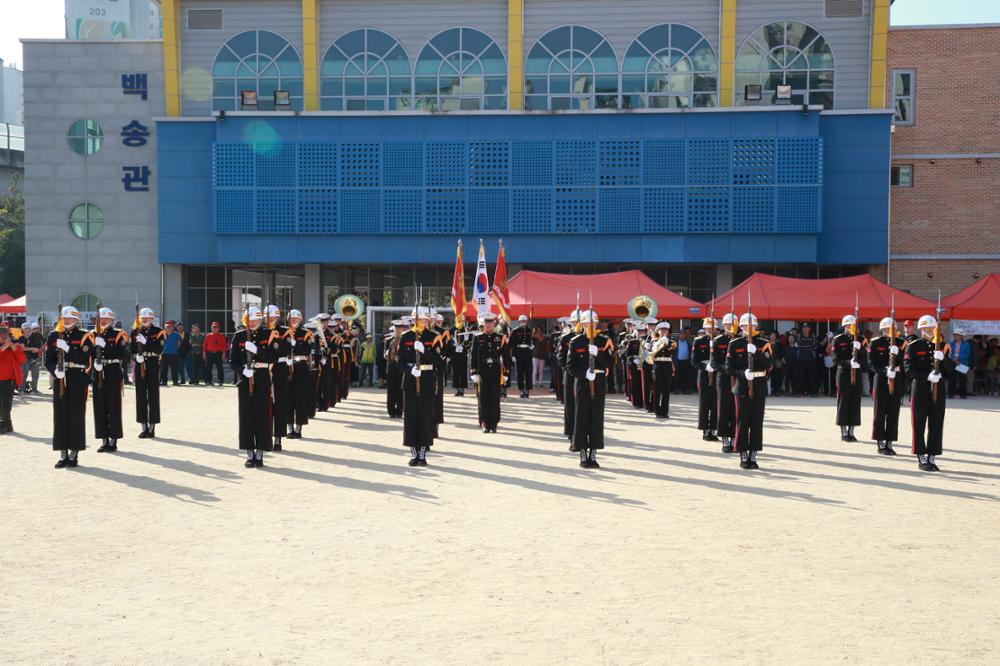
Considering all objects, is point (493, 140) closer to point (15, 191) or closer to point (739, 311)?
point (739, 311)

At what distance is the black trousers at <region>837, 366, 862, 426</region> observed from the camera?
1603 centimetres

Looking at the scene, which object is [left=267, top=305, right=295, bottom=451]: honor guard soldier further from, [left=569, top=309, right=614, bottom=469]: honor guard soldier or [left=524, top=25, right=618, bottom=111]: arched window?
[left=524, top=25, right=618, bottom=111]: arched window

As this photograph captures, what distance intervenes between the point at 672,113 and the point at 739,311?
33.1 feet

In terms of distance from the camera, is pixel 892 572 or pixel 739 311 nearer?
pixel 892 572

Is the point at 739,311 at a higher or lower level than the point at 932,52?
lower

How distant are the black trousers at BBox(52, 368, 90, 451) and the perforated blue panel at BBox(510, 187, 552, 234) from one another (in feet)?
71.2

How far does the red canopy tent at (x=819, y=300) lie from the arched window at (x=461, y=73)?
40.2 feet

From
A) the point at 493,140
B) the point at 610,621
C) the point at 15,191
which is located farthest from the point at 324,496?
the point at 15,191

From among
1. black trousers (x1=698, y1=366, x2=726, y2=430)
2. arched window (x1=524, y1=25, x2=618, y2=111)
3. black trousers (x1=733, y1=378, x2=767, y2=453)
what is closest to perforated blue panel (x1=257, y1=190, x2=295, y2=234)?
arched window (x1=524, y1=25, x2=618, y2=111)

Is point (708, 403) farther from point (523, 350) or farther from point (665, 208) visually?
point (665, 208)

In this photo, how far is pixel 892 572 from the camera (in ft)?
24.9

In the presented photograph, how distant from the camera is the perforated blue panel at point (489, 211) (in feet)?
111

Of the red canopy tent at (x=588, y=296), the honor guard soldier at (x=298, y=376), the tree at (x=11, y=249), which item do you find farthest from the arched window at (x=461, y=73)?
the tree at (x=11, y=249)

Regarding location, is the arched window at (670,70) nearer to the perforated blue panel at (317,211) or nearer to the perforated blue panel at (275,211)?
the perforated blue panel at (317,211)
